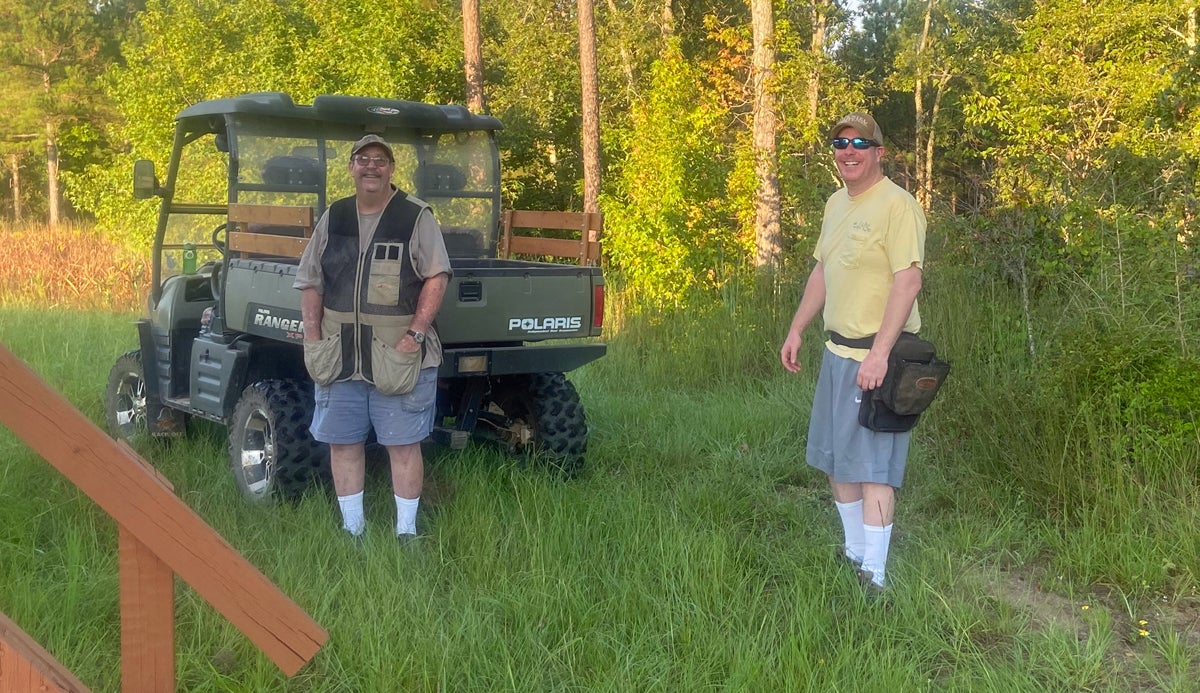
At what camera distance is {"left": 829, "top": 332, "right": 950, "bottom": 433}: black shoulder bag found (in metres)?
3.89

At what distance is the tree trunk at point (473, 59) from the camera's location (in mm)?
20438

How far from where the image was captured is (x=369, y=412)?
4684 millimetres

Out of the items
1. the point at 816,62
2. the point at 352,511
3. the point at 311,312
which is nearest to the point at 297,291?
the point at 311,312

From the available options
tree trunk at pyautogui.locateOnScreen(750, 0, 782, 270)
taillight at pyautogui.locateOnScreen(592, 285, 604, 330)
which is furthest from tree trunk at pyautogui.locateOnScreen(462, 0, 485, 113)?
taillight at pyautogui.locateOnScreen(592, 285, 604, 330)

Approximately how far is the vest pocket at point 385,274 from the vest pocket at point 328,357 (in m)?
0.23

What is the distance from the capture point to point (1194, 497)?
4688 mm

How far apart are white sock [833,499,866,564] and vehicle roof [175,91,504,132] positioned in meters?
3.18

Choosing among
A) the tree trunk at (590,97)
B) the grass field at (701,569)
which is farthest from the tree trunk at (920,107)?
the grass field at (701,569)

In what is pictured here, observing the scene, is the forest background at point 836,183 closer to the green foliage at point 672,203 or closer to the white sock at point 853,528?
→ the green foliage at point 672,203

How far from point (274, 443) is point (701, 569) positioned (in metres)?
2.19

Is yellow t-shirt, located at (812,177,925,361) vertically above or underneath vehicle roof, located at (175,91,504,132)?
underneath

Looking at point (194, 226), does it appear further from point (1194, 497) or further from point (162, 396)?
point (1194, 497)

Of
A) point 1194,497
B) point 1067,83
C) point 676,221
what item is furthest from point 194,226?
point 1067,83

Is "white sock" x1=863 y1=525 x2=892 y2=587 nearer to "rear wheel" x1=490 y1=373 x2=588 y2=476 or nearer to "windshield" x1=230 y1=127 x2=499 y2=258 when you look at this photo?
"rear wheel" x1=490 y1=373 x2=588 y2=476
